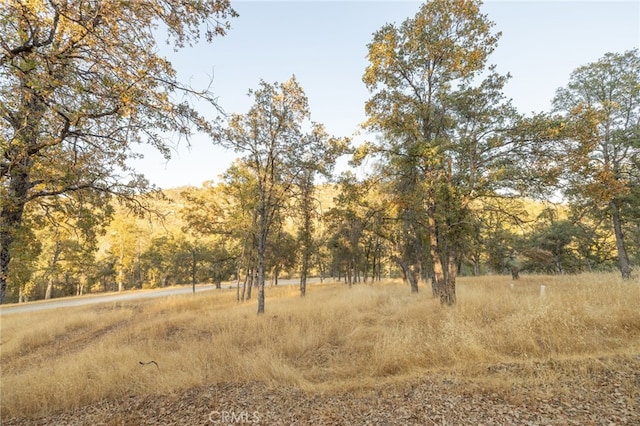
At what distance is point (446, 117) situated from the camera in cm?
993

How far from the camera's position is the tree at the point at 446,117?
8164mm

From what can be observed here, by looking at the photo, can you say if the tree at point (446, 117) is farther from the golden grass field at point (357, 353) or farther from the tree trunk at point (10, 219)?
→ the tree trunk at point (10, 219)

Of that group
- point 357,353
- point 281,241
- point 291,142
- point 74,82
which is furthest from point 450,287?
point 281,241

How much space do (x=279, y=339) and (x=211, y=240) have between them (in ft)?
98.6

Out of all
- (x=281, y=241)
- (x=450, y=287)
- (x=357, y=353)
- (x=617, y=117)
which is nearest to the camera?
(x=357, y=353)

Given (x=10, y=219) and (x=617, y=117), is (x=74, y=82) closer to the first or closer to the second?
(x=10, y=219)

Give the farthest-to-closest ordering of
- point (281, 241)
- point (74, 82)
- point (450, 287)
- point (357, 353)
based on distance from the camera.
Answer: point (281, 241), point (450, 287), point (357, 353), point (74, 82)

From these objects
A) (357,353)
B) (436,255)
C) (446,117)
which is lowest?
(357,353)

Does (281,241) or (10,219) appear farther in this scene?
(281,241)

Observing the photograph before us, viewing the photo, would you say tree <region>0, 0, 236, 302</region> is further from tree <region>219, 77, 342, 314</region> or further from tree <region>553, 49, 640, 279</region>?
tree <region>553, 49, 640, 279</region>

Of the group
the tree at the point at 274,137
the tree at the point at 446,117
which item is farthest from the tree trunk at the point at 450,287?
the tree at the point at 274,137

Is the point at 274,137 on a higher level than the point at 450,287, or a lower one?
higher

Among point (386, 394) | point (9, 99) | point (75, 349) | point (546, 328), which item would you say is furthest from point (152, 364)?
point (546, 328)

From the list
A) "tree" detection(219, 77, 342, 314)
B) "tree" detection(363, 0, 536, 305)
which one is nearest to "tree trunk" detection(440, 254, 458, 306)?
"tree" detection(363, 0, 536, 305)
